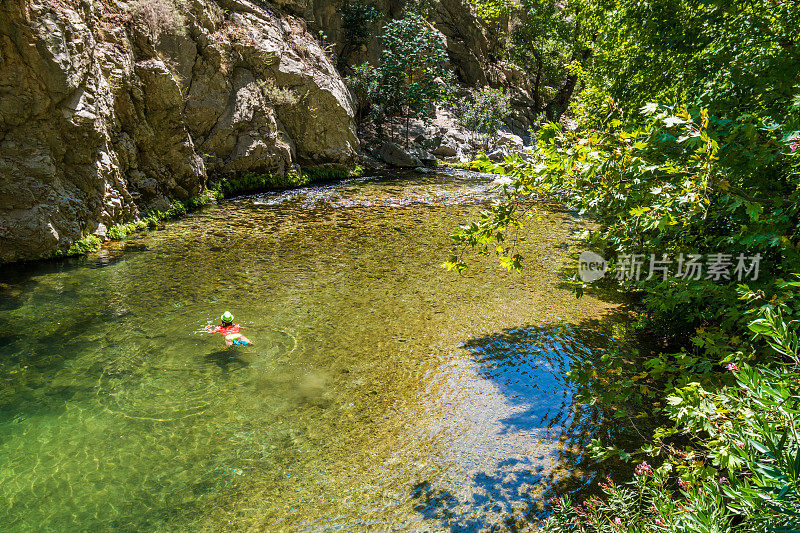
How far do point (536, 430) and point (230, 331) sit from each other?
4290 mm

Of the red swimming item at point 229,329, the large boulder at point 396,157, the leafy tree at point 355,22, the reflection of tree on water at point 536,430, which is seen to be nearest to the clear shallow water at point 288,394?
the reflection of tree on water at point 536,430

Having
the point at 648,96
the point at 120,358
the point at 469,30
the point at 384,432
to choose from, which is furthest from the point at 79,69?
the point at 469,30

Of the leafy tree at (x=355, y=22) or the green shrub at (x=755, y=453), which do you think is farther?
the leafy tree at (x=355, y=22)

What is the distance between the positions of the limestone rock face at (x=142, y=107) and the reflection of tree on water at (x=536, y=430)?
9.49m

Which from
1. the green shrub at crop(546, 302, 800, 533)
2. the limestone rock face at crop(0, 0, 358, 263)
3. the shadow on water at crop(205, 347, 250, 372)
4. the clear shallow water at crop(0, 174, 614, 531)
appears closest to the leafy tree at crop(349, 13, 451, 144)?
the limestone rock face at crop(0, 0, 358, 263)

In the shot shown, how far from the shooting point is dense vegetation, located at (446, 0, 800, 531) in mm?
1959

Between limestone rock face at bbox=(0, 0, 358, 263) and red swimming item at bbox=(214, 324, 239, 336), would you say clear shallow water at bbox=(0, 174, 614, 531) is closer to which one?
red swimming item at bbox=(214, 324, 239, 336)

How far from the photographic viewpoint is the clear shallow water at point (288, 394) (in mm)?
3945

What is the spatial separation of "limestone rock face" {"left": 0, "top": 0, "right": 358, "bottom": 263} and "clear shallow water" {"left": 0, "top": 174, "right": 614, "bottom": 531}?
1.85 metres

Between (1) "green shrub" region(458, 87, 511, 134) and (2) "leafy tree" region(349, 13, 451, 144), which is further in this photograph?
(1) "green shrub" region(458, 87, 511, 134)

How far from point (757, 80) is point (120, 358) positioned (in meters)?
7.69

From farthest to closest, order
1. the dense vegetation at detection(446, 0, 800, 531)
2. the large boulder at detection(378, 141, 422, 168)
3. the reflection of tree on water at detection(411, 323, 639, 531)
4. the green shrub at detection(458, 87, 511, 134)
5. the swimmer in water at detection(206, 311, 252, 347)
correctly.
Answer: the green shrub at detection(458, 87, 511, 134) < the large boulder at detection(378, 141, 422, 168) < the swimmer in water at detection(206, 311, 252, 347) < the reflection of tree on water at detection(411, 323, 639, 531) < the dense vegetation at detection(446, 0, 800, 531)

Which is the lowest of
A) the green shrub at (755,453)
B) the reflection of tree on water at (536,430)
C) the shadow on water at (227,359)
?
the reflection of tree on water at (536,430)

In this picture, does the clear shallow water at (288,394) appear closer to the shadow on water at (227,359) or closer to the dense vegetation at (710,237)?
the shadow on water at (227,359)
